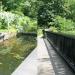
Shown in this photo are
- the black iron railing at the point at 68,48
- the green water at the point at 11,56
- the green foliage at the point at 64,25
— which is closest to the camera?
the black iron railing at the point at 68,48

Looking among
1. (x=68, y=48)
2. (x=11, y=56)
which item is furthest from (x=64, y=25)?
(x=68, y=48)

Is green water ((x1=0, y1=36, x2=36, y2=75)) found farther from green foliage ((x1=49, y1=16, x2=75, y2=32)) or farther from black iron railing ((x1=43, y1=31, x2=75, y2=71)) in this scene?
green foliage ((x1=49, y1=16, x2=75, y2=32))

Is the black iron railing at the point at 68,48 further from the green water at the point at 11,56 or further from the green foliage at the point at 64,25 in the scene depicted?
the green foliage at the point at 64,25

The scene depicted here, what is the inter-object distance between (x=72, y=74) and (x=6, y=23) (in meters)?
36.0

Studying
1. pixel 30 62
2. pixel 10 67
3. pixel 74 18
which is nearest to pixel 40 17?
pixel 74 18

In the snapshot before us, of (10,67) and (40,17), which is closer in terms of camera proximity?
(10,67)

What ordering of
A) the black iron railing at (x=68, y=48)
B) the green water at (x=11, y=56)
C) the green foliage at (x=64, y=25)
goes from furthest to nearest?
the green foliage at (x=64, y=25), the green water at (x=11, y=56), the black iron railing at (x=68, y=48)

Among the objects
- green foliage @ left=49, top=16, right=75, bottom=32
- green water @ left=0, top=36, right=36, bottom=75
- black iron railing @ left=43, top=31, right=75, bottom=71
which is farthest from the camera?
green foliage @ left=49, top=16, right=75, bottom=32

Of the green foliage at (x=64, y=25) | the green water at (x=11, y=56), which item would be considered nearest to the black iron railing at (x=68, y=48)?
the green water at (x=11, y=56)

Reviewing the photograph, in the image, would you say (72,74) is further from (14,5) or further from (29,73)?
(14,5)

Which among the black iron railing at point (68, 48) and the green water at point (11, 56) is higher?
the black iron railing at point (68, 48)

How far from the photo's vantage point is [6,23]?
45.4 metres

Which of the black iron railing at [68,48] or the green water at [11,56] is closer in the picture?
the black iron railing at [68,48]

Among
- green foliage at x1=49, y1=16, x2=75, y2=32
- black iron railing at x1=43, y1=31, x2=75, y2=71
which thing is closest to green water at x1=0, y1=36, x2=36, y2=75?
black iron railing at x1=43, y1=31, x2=75, y2=71
